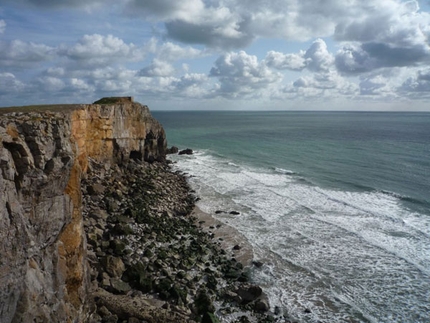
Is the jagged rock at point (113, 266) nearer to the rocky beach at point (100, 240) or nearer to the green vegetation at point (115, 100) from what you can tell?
the rocky beach at point (100, 240)

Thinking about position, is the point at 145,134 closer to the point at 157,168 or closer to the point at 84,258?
the point at 157,168

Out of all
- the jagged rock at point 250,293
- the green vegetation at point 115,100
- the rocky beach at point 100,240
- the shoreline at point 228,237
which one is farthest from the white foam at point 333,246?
the green vegetation at point 115,100

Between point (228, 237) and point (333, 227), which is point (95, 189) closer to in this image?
point (228, 237)

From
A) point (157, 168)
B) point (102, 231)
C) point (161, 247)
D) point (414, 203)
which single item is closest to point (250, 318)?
point (161, 247)

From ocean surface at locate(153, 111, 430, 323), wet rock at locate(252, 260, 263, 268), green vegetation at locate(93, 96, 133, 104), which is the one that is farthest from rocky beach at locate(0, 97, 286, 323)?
green vegetation at locate(93, 96, 133, 104)

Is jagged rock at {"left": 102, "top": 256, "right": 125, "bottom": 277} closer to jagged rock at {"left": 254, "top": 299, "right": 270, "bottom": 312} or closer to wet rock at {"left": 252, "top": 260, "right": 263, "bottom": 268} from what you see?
jagged rock at {"left": 254, "top": 299, "right": 270, "bottom": 312}

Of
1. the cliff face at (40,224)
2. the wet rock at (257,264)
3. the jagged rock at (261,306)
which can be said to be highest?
the cliff face at (40,224)

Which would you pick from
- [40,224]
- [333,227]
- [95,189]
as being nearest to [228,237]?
[333,227]
